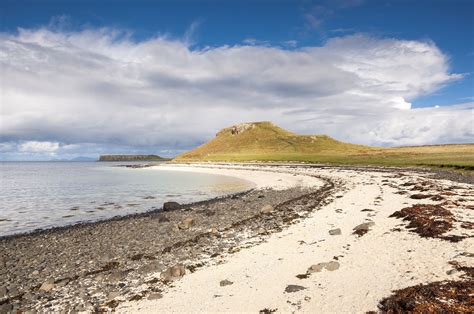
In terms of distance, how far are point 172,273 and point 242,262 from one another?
293 cm

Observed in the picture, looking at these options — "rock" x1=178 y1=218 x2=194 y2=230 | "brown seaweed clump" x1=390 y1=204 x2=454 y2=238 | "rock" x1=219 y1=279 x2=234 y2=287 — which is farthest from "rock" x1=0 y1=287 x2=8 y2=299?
"brown seaweed clump" x1=390 y1=204 x2=454 y2=238

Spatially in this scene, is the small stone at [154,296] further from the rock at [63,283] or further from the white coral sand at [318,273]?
the rock at [63,283]

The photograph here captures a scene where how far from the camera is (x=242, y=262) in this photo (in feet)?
43.2

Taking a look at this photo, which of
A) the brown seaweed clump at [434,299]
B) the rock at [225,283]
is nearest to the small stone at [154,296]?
the rock at [225,283]

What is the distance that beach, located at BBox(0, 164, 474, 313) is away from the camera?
9.76 meters

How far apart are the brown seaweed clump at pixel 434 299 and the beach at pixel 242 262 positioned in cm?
37

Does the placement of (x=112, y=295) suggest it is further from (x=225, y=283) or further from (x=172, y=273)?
(x=225, y=283)

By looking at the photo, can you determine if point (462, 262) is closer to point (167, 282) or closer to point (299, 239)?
point (299, 239)

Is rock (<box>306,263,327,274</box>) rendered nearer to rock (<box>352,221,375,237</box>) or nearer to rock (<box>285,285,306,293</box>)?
rock (<box>285,285,306,293</box>)

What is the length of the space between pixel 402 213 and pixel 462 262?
29.1 ft

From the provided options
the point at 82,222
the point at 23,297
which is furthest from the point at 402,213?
the point at 82,222

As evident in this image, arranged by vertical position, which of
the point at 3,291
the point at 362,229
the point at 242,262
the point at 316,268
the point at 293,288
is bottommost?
the point at 3,291

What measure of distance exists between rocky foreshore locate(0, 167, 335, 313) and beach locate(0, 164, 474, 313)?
5 cm

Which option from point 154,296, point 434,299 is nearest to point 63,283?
point 154,296
